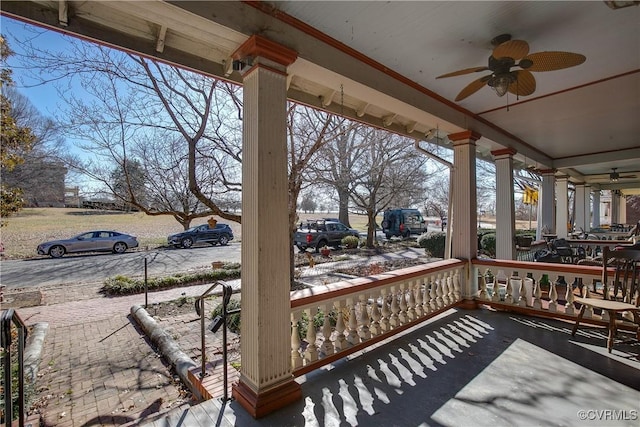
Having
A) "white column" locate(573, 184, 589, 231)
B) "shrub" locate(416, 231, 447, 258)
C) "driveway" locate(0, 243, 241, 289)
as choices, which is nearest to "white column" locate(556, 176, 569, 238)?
"white column" locate(573, 184, 589, 231)

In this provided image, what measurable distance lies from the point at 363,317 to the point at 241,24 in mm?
2461

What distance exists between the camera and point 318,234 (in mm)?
12461

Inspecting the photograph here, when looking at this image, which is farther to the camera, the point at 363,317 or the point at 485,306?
the point at 485,306

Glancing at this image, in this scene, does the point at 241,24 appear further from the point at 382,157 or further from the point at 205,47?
the point at 382,157

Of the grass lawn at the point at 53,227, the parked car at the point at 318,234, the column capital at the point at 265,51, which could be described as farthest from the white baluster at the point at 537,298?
the grass lawn at the point at 53,227

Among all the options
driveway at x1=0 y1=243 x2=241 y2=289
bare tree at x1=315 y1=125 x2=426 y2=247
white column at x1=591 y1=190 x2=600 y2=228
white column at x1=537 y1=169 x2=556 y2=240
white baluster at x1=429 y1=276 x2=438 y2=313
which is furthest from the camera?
white column at x1=591 y1=190 x2=600 y2=228

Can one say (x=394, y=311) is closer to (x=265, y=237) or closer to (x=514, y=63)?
(x=265, y=237)

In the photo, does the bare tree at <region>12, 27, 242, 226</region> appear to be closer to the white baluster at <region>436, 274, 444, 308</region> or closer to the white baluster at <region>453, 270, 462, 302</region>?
the white baluster at <region>436, 274, 444, 308</region>

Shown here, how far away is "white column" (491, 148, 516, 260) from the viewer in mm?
5102

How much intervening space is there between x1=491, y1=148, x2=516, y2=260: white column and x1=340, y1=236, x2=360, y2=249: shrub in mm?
8037

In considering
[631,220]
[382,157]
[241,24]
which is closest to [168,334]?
[241,24]

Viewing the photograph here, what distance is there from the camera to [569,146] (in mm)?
5883

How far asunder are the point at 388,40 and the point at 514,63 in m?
0.97

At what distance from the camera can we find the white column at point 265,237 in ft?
6.22
